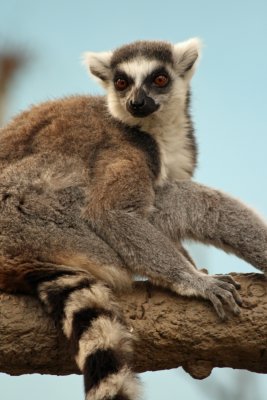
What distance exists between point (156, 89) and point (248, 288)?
2110mm

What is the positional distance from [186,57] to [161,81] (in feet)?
1.67

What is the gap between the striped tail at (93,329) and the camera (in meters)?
4.72

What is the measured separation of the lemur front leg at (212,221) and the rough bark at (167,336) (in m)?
0.32

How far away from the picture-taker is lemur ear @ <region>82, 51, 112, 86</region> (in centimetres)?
723

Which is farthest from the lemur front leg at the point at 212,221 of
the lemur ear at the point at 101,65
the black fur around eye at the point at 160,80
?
the lemur ear at the point at 101,65

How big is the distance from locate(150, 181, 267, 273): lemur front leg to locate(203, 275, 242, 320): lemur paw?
360 mm

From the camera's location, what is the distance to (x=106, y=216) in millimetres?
5750

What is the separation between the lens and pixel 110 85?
7.10 meters

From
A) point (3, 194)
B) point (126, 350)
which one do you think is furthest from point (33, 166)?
point (126, 350)

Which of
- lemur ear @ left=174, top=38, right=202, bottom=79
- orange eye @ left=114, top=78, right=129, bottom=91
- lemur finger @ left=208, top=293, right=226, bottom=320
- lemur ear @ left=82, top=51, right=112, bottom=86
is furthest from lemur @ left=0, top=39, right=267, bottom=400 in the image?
lemur ear @ left=82, top=51, right=112, bottom=86

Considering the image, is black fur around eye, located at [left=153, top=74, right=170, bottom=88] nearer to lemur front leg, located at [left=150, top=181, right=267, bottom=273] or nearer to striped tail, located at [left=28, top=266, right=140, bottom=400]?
lemur front leg, located at [left=150, top=181, right=267, bottom=273]

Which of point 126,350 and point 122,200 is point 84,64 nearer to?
point 122,200

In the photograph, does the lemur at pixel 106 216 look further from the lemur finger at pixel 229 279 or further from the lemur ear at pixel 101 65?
the lemur ear at pixel 101 65

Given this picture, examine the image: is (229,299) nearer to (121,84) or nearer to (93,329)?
(93,329)
